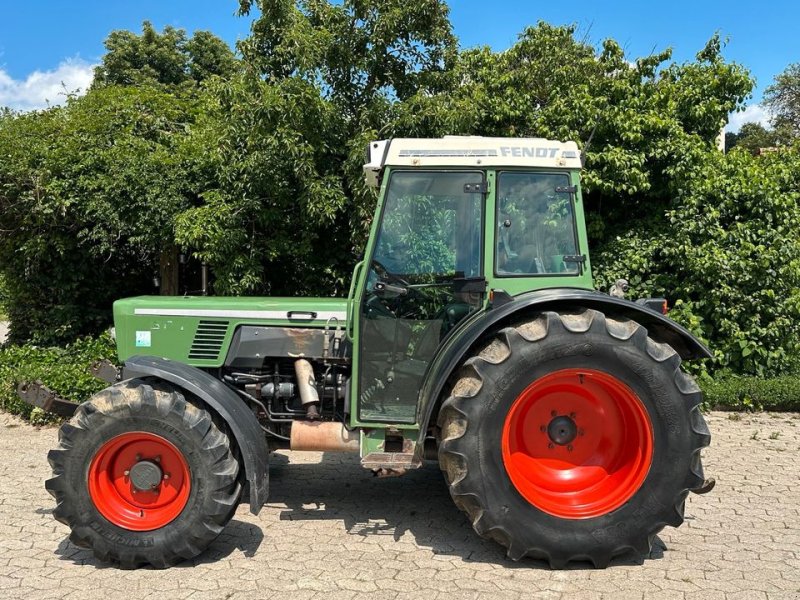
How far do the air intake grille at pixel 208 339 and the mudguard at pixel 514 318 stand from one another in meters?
1.44

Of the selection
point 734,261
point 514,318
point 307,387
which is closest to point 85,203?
point 307,387

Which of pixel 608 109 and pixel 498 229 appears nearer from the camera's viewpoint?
pixel 498 229

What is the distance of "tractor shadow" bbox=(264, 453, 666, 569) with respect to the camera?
3990 millimetres

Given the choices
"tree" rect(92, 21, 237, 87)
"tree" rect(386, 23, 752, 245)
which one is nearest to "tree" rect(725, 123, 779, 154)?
"tree" rect(386, 23, 752, 245)

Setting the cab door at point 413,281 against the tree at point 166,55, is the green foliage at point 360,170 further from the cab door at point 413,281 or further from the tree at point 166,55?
the tree at point 166,55

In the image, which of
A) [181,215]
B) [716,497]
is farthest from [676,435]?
[181,215]

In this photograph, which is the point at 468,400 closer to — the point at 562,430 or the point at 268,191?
the point at 562,430

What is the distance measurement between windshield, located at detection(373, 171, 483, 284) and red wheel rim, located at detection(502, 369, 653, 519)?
0.89 meters

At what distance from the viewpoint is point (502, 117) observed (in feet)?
29.1

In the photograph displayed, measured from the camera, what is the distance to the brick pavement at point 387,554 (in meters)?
3.47

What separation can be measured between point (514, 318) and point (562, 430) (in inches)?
29.2

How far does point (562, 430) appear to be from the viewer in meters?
3.96

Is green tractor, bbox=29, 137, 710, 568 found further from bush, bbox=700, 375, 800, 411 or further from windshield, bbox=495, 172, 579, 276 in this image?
bush, bbox=700, 375, 800, 411

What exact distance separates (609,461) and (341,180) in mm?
4916
